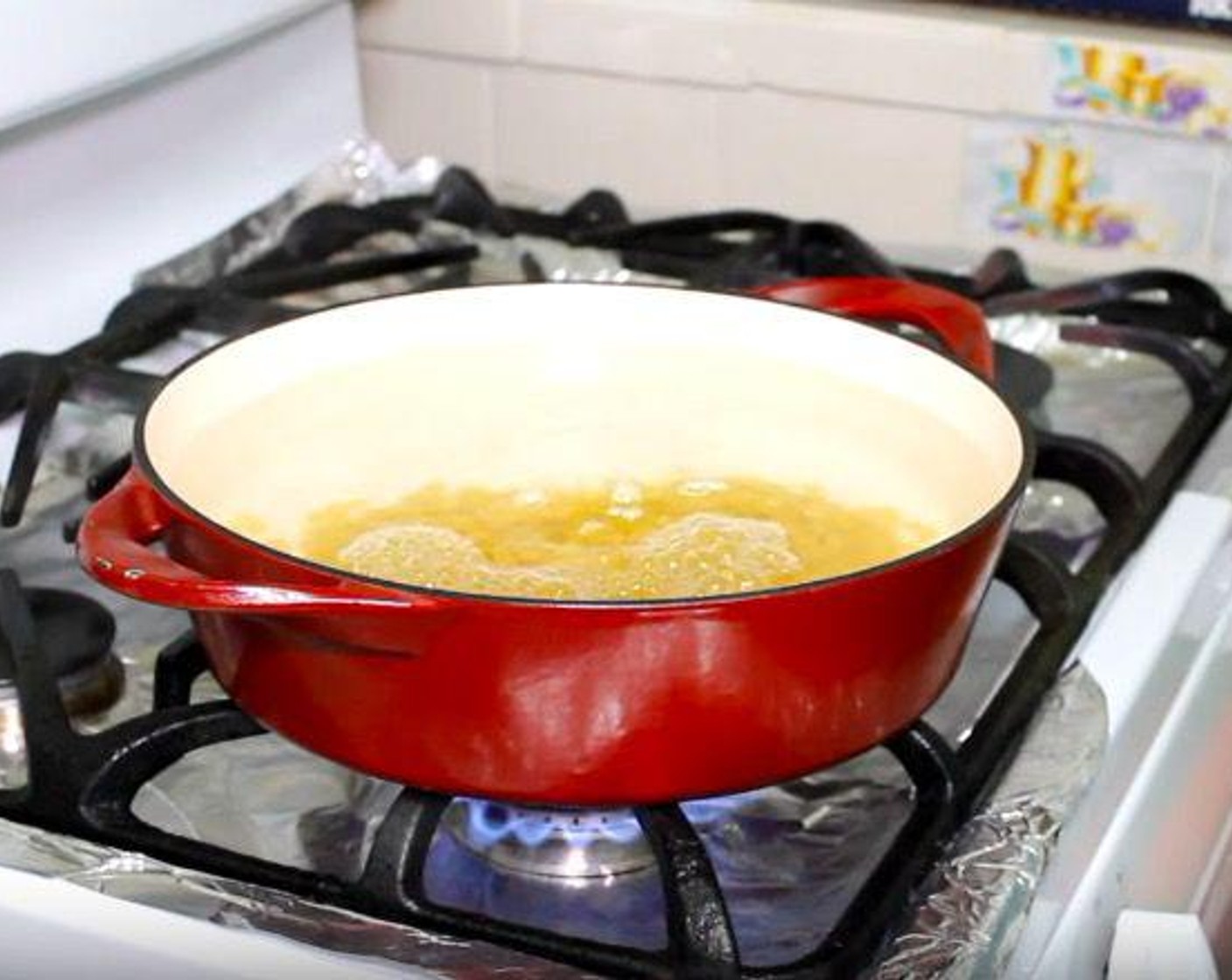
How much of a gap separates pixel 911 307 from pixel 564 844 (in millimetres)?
228

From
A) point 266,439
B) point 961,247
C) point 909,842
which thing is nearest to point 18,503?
point 266,439

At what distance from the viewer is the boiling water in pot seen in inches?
21.6

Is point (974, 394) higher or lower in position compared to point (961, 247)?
higher

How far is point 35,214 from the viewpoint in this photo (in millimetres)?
811

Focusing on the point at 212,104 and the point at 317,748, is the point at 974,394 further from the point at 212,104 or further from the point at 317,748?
the point at 212,104

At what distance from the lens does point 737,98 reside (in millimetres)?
980

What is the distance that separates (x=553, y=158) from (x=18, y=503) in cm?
43

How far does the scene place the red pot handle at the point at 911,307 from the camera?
2.13ft

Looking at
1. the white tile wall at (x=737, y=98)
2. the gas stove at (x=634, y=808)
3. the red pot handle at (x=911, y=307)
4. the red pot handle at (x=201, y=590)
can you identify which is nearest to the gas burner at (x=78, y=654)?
the gas stove at (x=634, y=808)

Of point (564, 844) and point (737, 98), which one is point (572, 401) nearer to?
point (564, 844)

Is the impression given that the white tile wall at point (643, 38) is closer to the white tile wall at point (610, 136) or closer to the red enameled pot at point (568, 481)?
the white tile wall at point (610, 136)

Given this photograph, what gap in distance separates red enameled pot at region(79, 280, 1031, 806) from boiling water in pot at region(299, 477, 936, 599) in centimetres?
1

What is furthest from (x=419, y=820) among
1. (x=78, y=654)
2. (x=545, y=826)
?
(x=78, y=654)

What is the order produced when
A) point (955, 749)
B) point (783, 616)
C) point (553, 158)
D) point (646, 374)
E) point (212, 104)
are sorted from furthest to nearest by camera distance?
point (553, 158)
point (212, 104)
point (646, 374)
point (955, 749)
point (783, 616)
